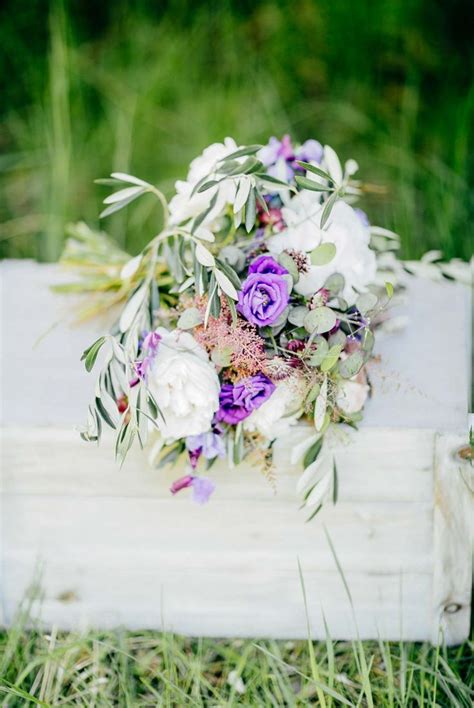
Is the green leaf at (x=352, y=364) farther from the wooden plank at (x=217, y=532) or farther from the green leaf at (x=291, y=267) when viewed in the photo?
the wooden plank at (x=217, y=532)

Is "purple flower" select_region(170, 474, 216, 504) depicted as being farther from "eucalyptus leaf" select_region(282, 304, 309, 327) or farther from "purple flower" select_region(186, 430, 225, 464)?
"eucalyptus leaf" select_region(282, 304, 309, 327)

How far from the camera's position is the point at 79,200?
7.27 ft

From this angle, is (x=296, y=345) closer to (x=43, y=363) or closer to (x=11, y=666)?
(x=43, y=363)

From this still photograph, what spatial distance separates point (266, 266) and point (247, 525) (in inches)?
16.4

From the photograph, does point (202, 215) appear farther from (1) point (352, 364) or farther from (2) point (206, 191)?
(1) point (352, 364)

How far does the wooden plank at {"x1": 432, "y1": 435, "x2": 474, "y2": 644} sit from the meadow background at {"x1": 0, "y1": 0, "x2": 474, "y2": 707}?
880 millimetres

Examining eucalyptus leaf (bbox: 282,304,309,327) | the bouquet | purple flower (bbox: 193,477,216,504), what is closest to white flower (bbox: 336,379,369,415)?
the bouquet

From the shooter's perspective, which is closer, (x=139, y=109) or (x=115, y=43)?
(x=139, y=109)

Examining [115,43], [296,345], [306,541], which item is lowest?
[306,541]

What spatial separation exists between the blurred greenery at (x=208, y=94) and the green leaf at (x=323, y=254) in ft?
3.44

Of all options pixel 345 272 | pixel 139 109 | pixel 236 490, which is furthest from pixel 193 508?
pixel 139 109

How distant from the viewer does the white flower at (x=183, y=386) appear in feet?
3.34

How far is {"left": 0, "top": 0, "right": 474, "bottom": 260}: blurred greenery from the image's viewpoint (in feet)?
7.12

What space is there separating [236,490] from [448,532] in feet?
1.06
